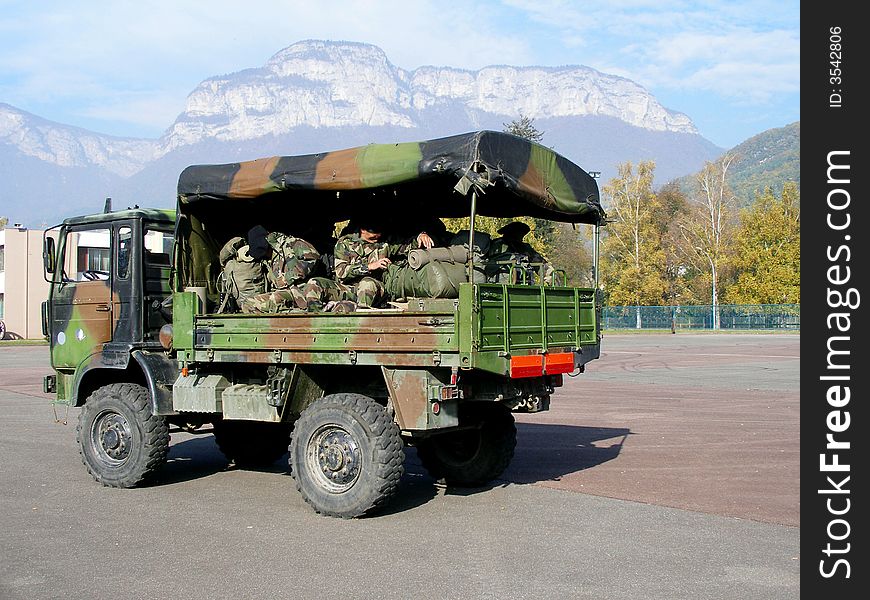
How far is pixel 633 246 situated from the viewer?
67.5 m

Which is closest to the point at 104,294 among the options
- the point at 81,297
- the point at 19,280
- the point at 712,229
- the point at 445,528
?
the point at 81,297

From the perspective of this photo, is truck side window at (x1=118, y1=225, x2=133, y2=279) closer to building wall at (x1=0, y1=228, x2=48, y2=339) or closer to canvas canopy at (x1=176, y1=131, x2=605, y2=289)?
canvas canopy at (x1=176, y1=131, x2=605, y2=289)

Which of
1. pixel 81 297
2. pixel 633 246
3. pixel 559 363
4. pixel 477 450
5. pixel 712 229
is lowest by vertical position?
pixel 477 450

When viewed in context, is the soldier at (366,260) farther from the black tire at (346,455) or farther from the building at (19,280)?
the building at (19,280)

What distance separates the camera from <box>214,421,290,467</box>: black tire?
10859 millimetres

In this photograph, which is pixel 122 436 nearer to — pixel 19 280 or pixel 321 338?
pixel 321 338

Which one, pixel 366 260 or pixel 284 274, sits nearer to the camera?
pixel 366 260

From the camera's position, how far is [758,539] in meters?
7.30

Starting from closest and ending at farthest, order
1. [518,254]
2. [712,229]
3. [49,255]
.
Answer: [518,254], [49,255], [712,229]

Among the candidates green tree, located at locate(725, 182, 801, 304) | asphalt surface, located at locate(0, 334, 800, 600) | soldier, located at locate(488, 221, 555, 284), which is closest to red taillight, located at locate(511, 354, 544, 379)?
soldier, located at locate(488, 221, 555, 284)

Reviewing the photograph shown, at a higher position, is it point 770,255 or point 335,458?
point 770,255

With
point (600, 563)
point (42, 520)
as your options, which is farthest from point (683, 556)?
point (42, 520)

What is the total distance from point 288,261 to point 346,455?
7.64 ft

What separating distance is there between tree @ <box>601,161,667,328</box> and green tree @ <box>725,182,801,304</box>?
5.55 meters
